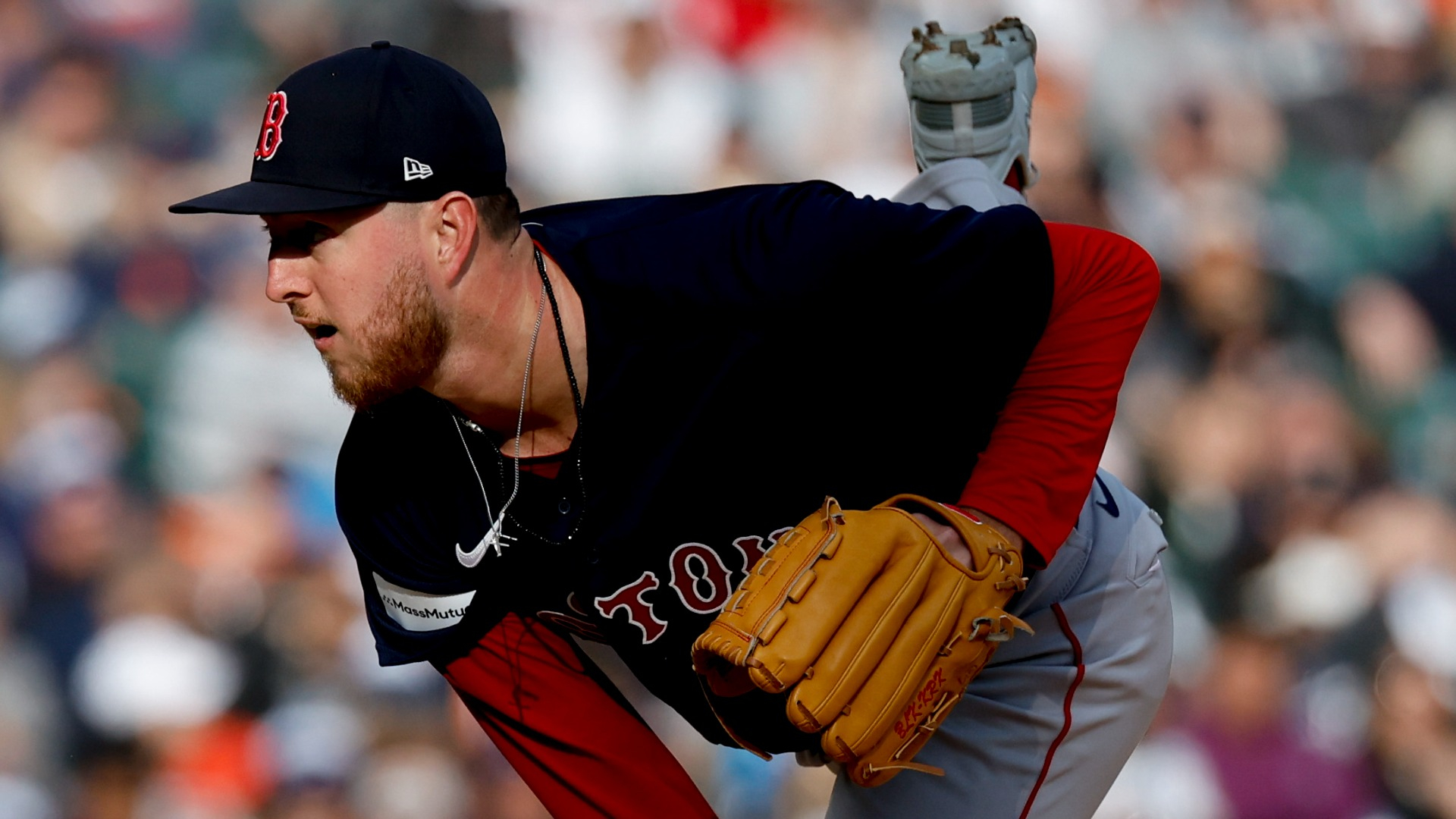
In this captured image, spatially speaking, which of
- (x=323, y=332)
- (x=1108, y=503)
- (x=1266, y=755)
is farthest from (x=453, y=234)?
(x=1266, y=755)

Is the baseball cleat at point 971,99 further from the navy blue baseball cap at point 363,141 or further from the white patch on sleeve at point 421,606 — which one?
the white patch on sleeve at point 421,606

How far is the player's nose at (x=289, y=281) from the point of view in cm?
186

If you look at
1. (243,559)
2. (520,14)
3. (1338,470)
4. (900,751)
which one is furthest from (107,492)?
(1338,470)

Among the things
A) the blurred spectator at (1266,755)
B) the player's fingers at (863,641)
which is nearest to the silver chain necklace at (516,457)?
the player's fingers at (863,641)

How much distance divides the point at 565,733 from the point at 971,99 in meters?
1.43

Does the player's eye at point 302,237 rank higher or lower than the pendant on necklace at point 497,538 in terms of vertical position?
higher

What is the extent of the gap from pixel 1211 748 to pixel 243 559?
2773 millimetres

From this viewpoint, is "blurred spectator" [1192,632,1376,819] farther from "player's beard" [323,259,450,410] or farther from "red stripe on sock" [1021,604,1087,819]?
"player's beard" [323,259,450,410]

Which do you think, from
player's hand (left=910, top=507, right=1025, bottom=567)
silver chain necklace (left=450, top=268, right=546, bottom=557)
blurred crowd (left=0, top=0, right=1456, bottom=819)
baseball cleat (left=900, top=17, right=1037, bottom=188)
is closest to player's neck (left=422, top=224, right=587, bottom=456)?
silver chain necklace (left=450, top=268, right=546, bottom=557)

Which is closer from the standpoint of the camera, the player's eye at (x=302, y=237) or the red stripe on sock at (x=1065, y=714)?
the player's eye at (x=302, y=237)

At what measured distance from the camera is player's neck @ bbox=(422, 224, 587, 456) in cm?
194

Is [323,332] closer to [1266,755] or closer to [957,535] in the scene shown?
[957,535]

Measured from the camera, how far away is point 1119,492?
2.51 metres

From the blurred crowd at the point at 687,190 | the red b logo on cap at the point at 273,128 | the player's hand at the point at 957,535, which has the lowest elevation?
the blurred crowd at the point at 687,190
